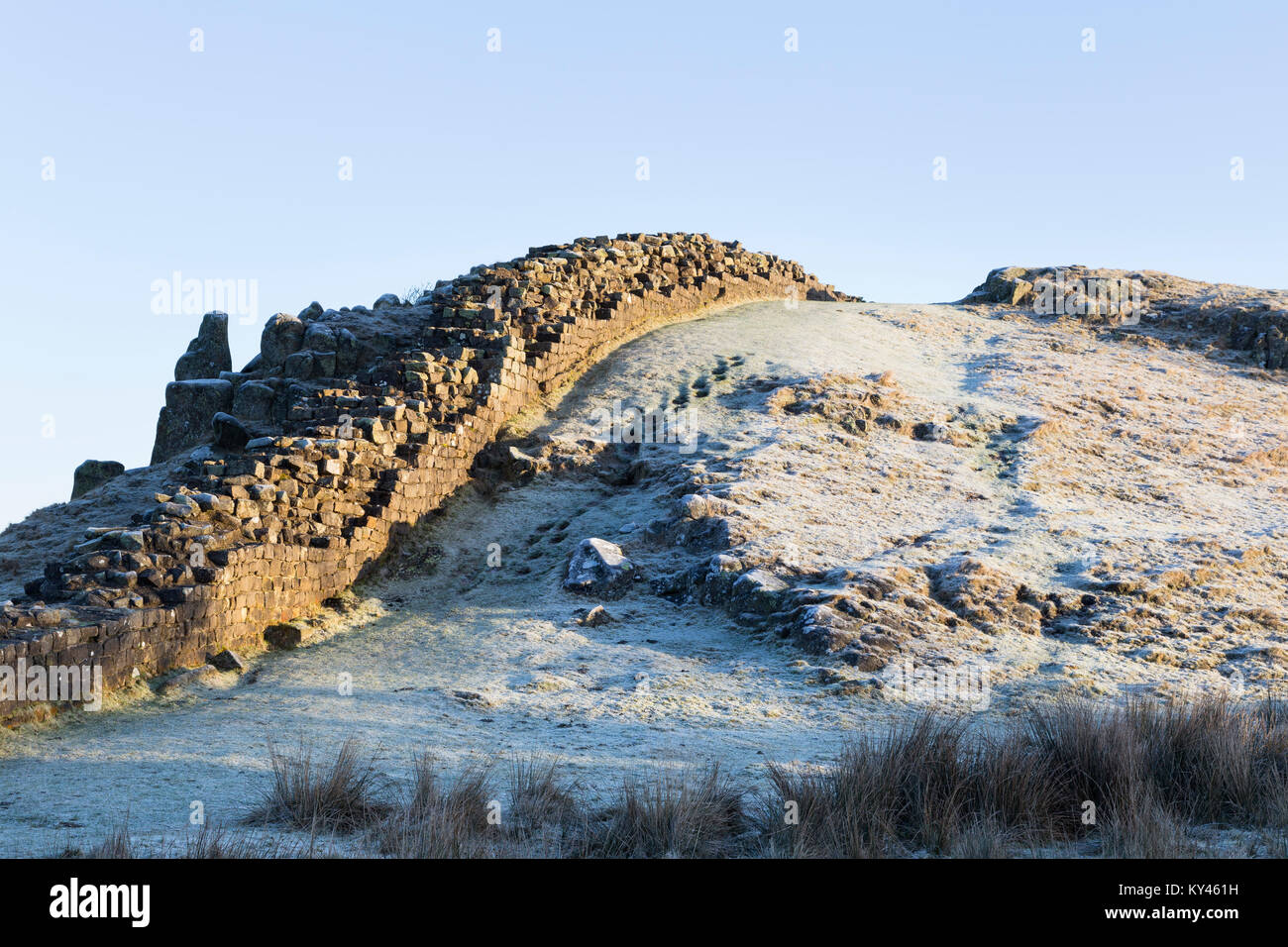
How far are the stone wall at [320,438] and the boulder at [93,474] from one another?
0.66 m

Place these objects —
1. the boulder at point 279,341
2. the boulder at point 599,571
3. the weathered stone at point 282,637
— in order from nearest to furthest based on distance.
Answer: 1. the weathered stone at point 282,637
2. the boulder at point 599,571
3. the boulder at point 279,341

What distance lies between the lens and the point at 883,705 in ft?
29.9

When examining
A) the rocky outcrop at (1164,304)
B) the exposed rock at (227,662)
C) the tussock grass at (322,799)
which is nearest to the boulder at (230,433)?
the exposed rock at (227,662)

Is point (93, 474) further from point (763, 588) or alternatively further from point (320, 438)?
point (763, 588)

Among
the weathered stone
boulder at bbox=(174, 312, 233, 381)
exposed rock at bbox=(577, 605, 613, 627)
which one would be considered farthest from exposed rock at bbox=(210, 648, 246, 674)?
boulder at bbox=(174, 312, 233, 381)

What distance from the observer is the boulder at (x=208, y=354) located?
17.0m

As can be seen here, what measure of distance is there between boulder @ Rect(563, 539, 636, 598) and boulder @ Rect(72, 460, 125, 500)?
749cm

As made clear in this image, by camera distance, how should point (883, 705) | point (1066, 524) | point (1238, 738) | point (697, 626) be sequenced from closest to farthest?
point (1238, 738) → point (883, 705) → point (697, 626) → point (1066, 524)

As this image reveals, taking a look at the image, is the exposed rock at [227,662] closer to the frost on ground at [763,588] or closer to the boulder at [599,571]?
the frost on ground at [763,588]

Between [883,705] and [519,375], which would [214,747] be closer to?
[883,705]

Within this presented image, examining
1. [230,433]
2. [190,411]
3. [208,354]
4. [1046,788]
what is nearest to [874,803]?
[1046,788]

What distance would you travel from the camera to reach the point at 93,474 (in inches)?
607
